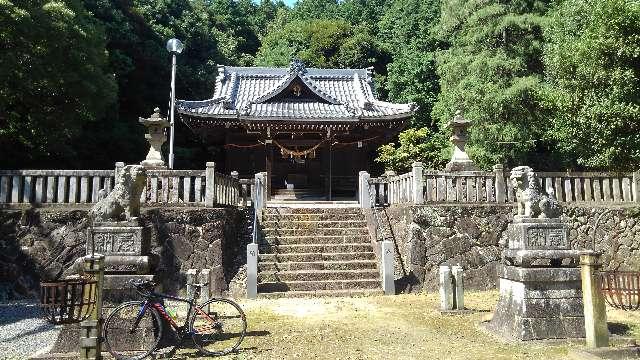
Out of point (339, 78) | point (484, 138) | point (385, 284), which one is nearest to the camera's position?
point (385, 284)

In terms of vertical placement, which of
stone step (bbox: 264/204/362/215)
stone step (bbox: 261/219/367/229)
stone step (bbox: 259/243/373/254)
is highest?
stone step (bbox: 264/204/362/215)

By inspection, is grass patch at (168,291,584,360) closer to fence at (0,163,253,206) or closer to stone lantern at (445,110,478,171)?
fence at (0,163,253,206)

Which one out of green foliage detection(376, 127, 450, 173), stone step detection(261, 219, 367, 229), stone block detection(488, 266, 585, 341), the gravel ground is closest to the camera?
stone block detection(488, 266, 585, 341)

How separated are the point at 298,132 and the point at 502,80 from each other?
8710mm

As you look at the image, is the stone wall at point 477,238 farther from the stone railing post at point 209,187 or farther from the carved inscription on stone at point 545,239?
the stone railing post at point 209,187

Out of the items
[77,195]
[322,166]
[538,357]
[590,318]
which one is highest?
[322,166]

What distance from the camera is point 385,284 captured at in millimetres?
11047

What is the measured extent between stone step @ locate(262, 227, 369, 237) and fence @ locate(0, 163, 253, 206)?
2.03 m

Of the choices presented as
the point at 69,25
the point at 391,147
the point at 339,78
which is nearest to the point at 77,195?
the point at 69,25

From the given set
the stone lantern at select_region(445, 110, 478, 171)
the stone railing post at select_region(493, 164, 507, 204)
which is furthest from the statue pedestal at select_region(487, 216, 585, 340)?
the stone lantern at select_region(445, 110, 478, 171)

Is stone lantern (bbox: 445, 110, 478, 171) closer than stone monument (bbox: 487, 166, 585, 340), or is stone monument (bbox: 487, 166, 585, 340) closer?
stone monument (bbox: 487, 166, 585, 340)

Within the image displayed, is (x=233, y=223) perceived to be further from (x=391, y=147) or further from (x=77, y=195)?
(x=391, y=147)

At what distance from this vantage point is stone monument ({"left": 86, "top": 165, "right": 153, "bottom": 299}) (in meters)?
6.34

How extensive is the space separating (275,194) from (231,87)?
699cm
